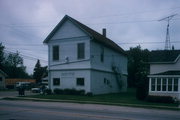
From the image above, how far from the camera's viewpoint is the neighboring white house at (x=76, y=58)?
32156 mm

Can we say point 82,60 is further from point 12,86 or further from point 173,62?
point 12,86

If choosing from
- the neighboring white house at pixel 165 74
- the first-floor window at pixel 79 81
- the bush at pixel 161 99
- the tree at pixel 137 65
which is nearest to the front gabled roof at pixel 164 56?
the neighboring white house at pixel 165 74

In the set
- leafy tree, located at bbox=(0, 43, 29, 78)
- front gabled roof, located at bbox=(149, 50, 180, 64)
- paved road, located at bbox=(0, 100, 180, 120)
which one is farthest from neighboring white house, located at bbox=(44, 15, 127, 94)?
leafy tree, located at bbox=(0, 43, 29, 78)

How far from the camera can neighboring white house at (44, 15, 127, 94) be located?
32156 mm

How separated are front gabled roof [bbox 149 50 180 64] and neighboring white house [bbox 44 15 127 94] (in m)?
7.57

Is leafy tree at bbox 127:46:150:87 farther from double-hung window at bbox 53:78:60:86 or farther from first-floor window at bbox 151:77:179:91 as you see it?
double-hung window at bbox 53:78:60:86

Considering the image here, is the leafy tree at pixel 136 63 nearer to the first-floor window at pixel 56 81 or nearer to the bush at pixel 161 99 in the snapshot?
the first-floor window at pixel 56 81

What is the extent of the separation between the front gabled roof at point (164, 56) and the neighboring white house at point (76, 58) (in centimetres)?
757

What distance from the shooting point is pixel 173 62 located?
1205 inches

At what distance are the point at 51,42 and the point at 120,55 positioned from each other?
14758mm

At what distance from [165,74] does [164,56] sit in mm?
5029

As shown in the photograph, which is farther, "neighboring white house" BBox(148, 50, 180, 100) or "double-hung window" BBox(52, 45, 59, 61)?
"double-hung window" BBox(52, 45, 59, 61)

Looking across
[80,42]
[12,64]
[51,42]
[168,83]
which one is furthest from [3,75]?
[12,64]

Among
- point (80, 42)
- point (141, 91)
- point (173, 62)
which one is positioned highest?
point (80, 42)
